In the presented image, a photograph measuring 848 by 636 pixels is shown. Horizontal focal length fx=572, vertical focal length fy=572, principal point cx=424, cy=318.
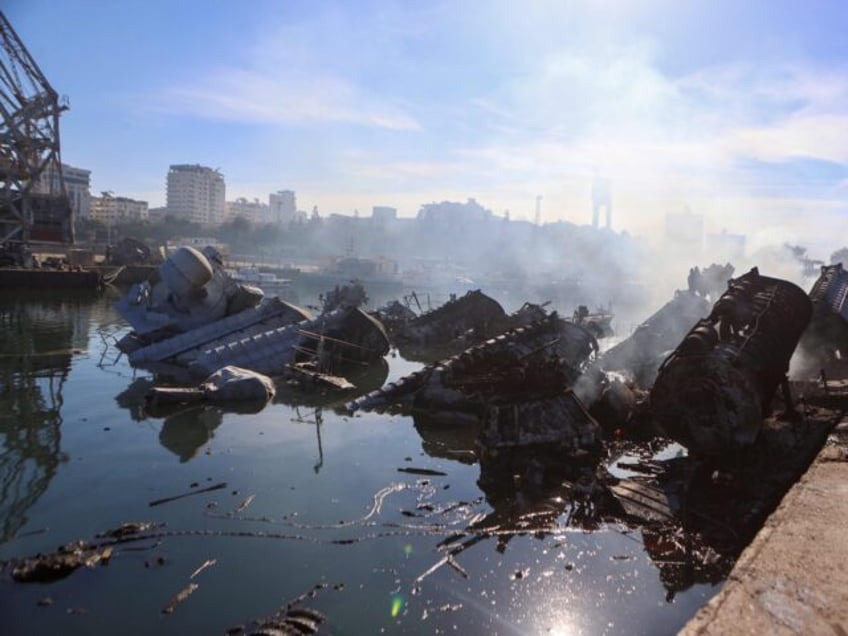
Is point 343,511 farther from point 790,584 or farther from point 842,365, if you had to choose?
point 842,365

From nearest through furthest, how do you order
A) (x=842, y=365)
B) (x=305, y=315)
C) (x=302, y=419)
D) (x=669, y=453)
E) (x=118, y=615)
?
(x=118, y=615) → (x=669, y=453) → (x=302, y=419) → (x=842, y=365) → (x=305, y=315)

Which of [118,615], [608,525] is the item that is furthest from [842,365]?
[118,615]

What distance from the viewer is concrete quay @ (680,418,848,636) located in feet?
19.0

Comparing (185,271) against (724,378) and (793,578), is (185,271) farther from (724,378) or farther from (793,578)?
(793,578)

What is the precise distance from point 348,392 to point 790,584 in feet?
50.7

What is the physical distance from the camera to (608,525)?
991 cm

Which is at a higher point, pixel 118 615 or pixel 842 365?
pixel 842 365

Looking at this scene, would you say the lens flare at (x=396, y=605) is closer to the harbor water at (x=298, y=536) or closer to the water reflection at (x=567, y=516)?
the harbor water at (x=298, y=536)

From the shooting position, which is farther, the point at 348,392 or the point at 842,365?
the point at 842,365

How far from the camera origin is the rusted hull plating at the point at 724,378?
11.8 m

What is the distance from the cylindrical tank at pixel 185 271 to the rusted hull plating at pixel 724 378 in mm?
19844

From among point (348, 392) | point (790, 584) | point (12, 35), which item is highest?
point (12, 35)

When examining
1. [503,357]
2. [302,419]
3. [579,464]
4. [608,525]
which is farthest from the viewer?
[503,357]

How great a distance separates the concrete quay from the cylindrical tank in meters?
23.1
